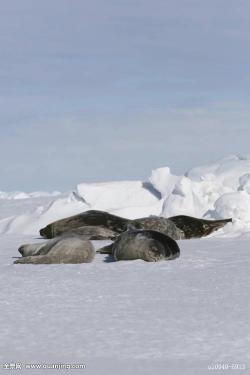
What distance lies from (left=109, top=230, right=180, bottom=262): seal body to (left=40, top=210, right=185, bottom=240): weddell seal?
2400 mm

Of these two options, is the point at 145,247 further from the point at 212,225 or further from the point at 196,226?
the point at 212,225

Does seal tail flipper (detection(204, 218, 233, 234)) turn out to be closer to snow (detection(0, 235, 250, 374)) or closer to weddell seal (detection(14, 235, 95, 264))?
snow (detection(0, 235, 250, 374))

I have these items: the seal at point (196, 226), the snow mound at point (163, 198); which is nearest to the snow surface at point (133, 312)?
the seal at point (196, 226)

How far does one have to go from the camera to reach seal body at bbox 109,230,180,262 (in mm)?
6426

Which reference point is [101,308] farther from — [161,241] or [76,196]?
[76,196]

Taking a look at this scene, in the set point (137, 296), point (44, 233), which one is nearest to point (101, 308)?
point (137, 296)

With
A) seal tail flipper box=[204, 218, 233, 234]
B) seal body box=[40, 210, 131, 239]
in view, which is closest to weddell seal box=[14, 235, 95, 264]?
seal body box=[40, 210, 131, 239]

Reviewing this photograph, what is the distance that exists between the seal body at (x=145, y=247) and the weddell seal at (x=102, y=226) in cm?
240

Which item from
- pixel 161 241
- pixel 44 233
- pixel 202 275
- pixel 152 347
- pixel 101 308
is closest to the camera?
pixel 152 347

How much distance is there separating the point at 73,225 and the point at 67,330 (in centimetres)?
701

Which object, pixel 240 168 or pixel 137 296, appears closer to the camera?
pixel 137 296

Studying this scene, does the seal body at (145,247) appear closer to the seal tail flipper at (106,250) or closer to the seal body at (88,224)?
the seal tail flipper at (106,250)

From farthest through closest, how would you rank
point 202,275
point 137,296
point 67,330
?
point 202,275 < point 137,296 < point 67,330

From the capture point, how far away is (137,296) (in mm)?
4629
